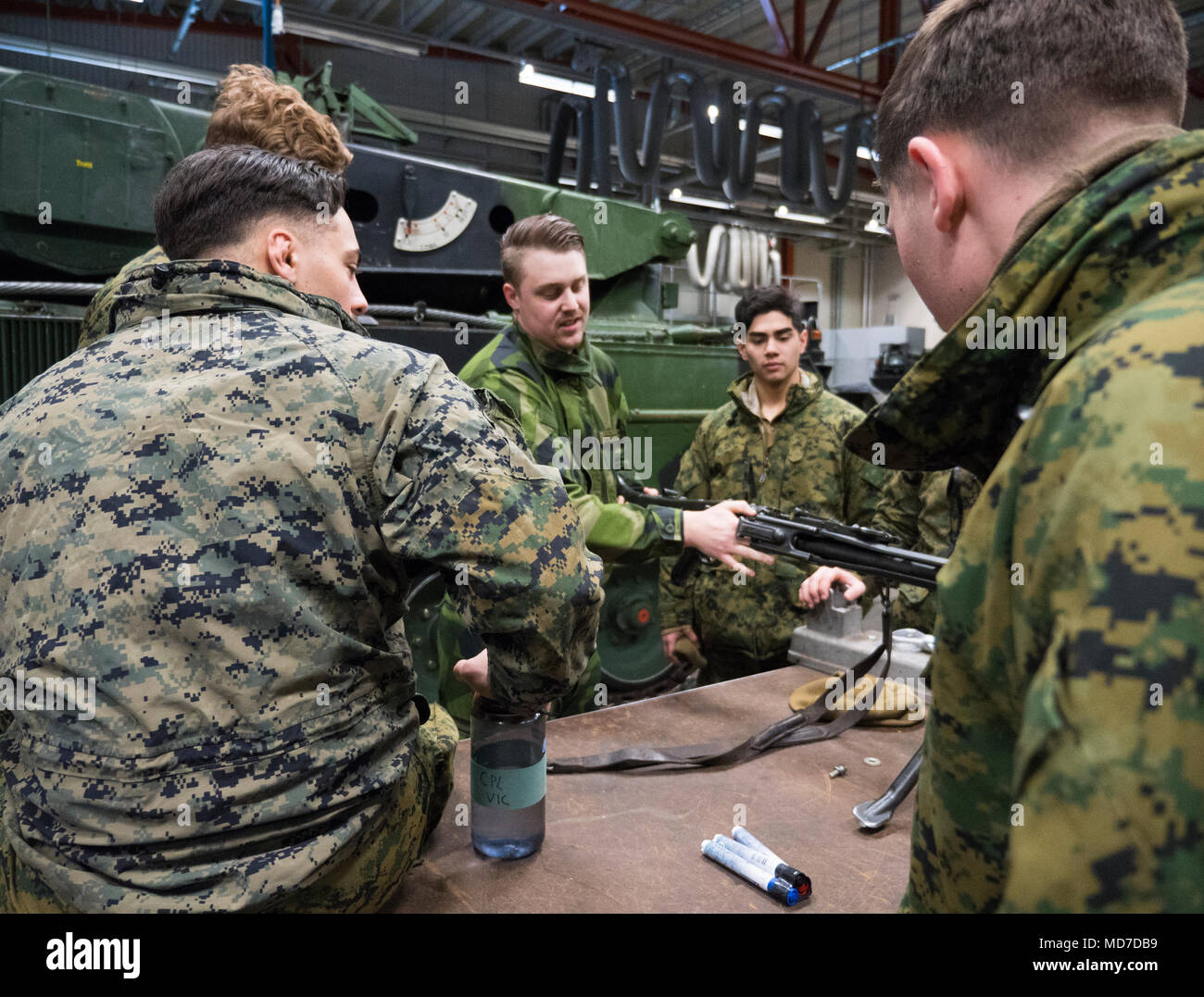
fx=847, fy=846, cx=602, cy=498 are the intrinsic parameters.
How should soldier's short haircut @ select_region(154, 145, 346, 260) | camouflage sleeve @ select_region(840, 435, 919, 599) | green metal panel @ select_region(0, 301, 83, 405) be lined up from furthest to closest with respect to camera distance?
green metal panel @ select_region(0, 301, 83, 405)
camouflage sleeve @ select_region(840, 435, 919, 599)
soldier's short haircut @ select_region(154, 145, 346, 260)

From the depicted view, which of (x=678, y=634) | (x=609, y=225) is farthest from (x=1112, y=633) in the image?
(x=609, y=225)

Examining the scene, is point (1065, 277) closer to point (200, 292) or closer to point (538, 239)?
point (200, 292)

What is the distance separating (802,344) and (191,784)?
2.96 metres

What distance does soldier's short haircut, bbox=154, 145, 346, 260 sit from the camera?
129 centimetres

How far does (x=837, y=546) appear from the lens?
187cm

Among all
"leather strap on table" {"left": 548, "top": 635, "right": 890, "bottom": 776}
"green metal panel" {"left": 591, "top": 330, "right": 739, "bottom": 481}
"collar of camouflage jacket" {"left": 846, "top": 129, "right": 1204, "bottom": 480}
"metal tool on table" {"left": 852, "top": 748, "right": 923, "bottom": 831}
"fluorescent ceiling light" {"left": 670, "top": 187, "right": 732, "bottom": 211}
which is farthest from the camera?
"fluorescent ceiling light" {"left": 670, "top": 187, "right": 732, "bottom": 211}

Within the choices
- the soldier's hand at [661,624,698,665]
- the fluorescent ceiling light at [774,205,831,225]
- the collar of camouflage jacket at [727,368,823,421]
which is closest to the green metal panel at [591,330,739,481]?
the collar of camouflage jacket at [727,368,823,421]

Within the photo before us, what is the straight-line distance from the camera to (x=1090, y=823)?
0.43m

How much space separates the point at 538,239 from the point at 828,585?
1338 millimetres

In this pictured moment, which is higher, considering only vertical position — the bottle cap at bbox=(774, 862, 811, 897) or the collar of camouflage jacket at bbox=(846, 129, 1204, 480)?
the collar of camouflage jacket at bbox=(846, 129, 1204, 480)

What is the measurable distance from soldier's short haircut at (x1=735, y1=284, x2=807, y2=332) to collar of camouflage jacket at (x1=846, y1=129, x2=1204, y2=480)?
8.67 feet

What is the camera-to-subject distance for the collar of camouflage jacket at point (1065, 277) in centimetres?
56

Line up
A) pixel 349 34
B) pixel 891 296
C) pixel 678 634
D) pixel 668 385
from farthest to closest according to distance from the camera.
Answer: pixel 891 296
pixel 349 34
pixel 668 385
pixel 678 634

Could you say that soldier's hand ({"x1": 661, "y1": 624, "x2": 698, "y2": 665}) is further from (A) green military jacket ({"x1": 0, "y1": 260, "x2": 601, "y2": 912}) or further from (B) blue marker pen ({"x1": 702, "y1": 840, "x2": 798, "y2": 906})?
(A) green military jacket ({"x1": 0, "y1": 260, "x2": 601, "y2": 912})
